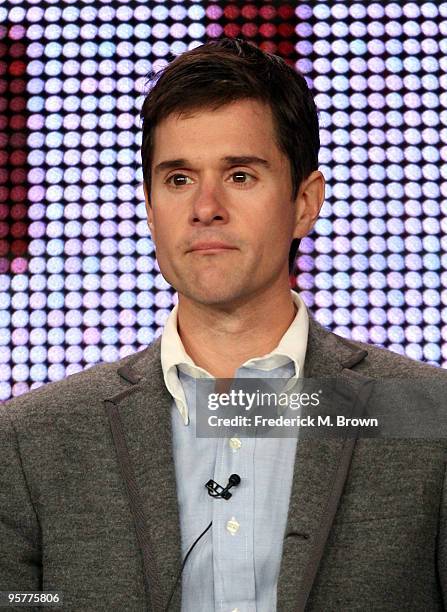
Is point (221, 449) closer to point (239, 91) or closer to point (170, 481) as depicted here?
point (170, 481)

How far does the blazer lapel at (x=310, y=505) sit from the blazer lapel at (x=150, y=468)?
0.52 feet

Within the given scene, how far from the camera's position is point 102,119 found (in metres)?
2.29

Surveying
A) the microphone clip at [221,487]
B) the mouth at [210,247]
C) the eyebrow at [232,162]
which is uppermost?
the eyebrow at [232,162]

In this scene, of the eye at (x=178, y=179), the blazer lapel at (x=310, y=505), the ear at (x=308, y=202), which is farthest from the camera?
the ear at (x=308, y=202)

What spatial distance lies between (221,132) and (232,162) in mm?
52

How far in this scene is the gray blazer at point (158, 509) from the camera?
4.99 ft

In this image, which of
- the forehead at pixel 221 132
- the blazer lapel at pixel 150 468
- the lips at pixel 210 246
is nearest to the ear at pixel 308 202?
the forehead at pixel 221 132

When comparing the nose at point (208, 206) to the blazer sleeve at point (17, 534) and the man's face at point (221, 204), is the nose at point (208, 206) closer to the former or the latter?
the man's face at point (221, 204)

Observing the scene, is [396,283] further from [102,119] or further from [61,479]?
[61,479]

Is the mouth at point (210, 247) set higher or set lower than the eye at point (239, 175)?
lower

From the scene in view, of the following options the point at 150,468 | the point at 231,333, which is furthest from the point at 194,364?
the point at 150,468

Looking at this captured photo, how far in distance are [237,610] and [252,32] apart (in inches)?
49.8

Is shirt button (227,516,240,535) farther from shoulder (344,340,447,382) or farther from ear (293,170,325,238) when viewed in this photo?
ear (293,170,325,238)

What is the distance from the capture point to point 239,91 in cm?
171
